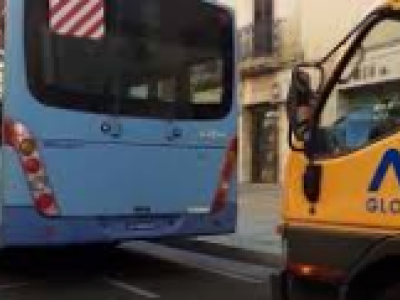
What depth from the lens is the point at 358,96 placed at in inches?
230

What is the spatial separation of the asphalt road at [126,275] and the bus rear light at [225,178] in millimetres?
835

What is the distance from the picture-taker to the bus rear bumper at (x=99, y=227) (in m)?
9.42

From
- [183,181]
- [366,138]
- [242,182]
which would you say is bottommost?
[242,182]

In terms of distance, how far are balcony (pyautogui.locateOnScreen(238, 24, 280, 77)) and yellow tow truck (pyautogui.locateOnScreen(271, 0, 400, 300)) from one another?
69.8ft

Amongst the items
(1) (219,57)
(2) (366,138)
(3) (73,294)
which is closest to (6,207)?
(3) (73,294)

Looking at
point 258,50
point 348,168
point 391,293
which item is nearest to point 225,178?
point 348,168

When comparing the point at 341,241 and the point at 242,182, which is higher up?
the point at 341,241

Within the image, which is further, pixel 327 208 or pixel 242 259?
pixel 242 259

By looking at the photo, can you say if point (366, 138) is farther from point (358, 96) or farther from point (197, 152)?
point (197, 152)

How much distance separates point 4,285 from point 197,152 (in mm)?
2507

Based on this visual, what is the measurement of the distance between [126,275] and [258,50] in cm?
1788

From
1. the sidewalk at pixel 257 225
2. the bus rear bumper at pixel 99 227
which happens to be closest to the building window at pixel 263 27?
the sidewalk at pixel 257 225

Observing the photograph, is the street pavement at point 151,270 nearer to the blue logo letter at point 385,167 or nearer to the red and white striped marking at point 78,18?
the red and white striped marking at point 78,18

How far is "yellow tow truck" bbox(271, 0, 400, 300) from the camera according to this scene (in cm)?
552
